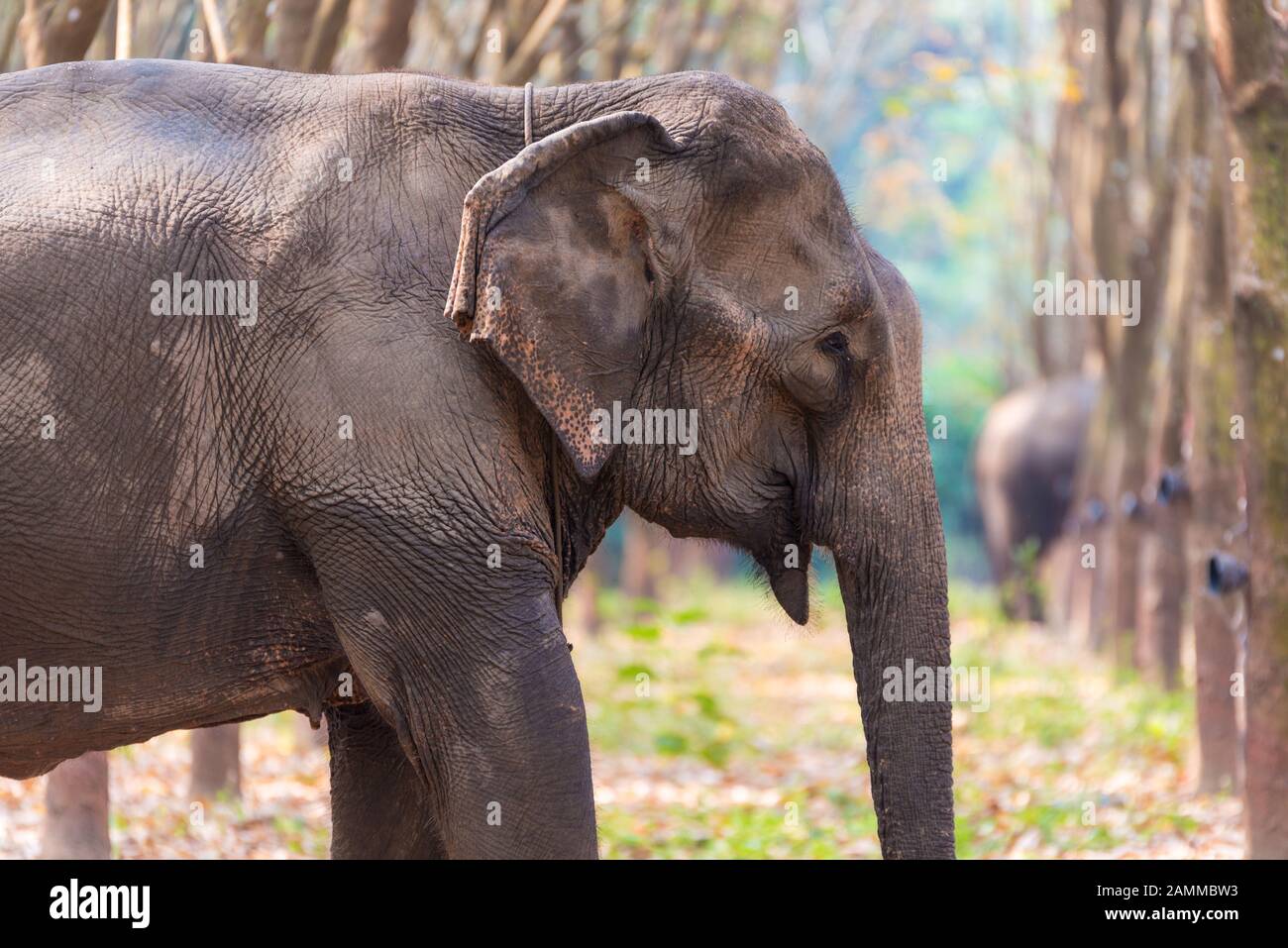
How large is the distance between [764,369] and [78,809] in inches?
130

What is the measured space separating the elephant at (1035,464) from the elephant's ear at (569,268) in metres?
15.2

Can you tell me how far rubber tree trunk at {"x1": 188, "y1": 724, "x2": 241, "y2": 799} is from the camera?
7969 millimetres

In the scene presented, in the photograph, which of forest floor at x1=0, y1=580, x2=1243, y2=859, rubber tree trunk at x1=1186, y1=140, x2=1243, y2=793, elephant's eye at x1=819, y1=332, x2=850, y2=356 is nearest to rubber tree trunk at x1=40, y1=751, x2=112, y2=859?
forest floor at x1=0, y1=580, x2=1243, y2=859

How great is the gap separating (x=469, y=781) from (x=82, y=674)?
93 centimetres

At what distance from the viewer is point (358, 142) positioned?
409cm

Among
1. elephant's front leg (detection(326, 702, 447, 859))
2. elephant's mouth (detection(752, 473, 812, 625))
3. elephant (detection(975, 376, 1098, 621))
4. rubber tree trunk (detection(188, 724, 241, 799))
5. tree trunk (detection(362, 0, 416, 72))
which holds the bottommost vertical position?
elephant's front leg (detection(326, 702, 447, 859))

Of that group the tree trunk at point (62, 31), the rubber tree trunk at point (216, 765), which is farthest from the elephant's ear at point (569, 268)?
the rubber tree trunk at point (216, 765)

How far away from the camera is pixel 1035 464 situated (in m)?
19.7

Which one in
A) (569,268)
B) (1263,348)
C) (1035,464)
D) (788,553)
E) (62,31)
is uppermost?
(1035,464)

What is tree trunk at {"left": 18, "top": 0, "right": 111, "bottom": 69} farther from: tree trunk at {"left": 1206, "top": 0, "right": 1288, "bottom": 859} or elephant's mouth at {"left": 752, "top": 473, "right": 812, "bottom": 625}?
tree trunk at {"left": 1206, "top": 0, "right": 1288, "bottom": 859}

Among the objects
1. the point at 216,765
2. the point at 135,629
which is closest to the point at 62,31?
the point at 135,629

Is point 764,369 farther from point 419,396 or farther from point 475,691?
point 475,691

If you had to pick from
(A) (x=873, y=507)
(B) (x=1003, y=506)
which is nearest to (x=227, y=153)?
(A) (x=873, y=507)

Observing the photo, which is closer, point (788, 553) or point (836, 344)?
point (836, 344)
